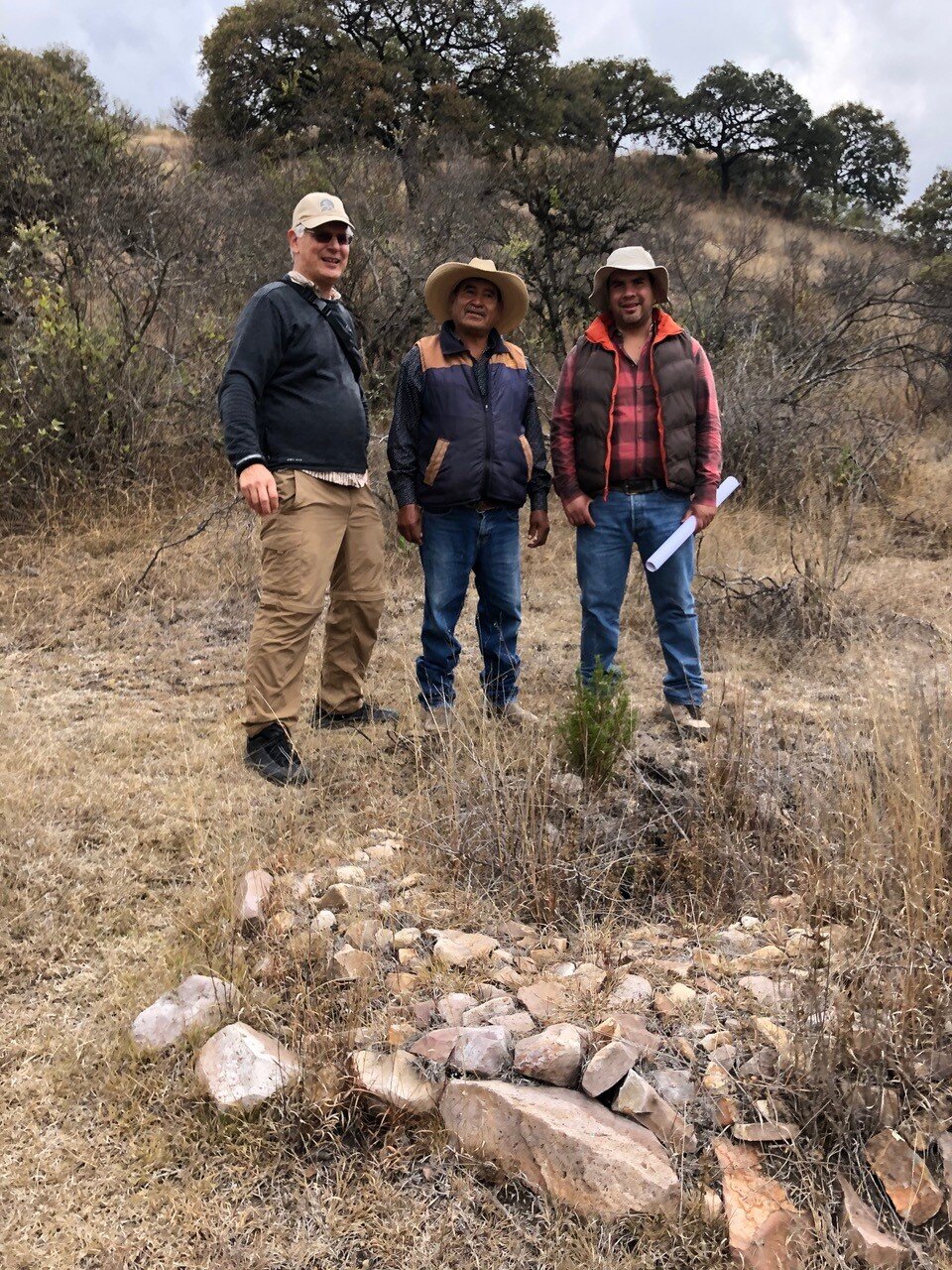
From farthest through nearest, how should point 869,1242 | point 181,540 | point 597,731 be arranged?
point 181,540
point 597,731
point 869,1242

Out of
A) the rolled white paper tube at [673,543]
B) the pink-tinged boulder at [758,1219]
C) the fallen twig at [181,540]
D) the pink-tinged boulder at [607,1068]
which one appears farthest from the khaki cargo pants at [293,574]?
the fallen twig at [181,540]

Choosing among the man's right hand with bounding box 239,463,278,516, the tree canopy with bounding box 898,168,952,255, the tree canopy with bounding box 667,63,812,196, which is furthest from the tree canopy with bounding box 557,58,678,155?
the man's right hand with bounding box 239,463,278,516

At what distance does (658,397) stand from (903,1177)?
2663 millimetres

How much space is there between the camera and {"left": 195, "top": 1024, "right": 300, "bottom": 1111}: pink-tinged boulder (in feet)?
6.62

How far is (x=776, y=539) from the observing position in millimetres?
6926

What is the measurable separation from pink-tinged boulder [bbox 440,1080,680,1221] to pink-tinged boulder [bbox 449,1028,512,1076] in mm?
52

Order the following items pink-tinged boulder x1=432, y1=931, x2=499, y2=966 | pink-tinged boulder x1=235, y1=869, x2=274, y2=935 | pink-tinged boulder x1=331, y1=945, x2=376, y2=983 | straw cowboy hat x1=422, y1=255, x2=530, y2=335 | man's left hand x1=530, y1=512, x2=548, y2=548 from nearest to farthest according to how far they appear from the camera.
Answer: pink-tinged boulder x1=331, y1=945, x2=376, y2=983 → pink-tinged boulder x1=432, y1=931, x2=499, y2=966 → pink-tinged boulder x1=235, y1=869, x2=274, y2=935 → straw cowboy hat x1=422, y1=255, x2=530, y2=335 → man's left hand x1=530, y1=512, x2=548, y2=548

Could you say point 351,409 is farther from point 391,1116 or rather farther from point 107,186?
point 107,186

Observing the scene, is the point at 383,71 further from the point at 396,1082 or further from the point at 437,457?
the point at 396,1082

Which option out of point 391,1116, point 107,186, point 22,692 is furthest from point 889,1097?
point 107,186

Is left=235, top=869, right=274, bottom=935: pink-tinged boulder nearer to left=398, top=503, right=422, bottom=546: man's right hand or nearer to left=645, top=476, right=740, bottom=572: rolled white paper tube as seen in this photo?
left=398, top=503, right=422, bottom=546: man's right hand

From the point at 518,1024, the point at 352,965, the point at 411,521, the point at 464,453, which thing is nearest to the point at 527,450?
the point at 464,453

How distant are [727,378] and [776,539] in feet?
5.84

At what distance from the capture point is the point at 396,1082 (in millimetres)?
1999
